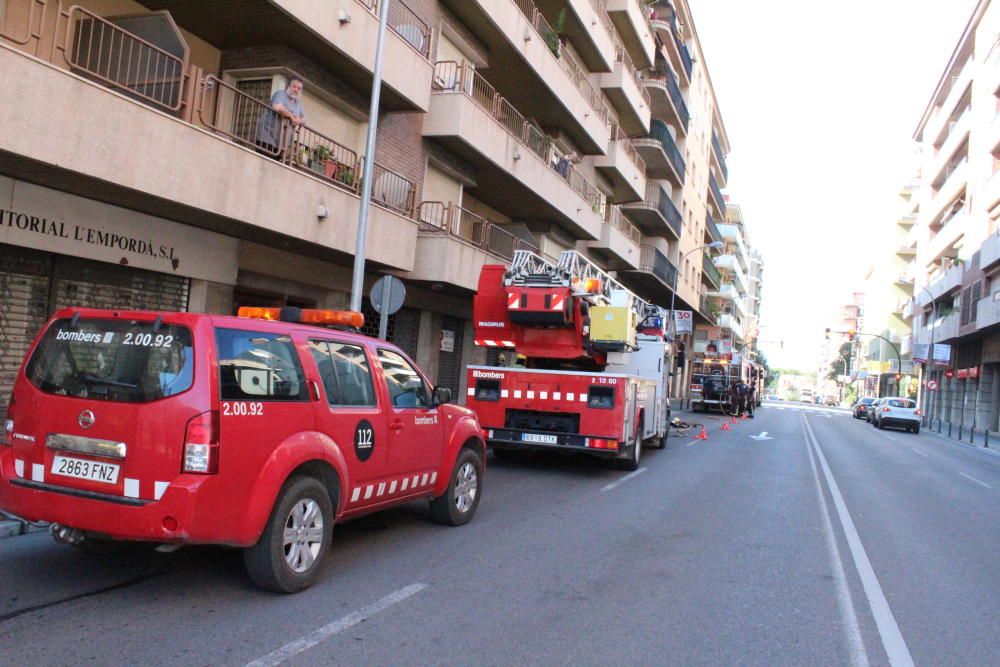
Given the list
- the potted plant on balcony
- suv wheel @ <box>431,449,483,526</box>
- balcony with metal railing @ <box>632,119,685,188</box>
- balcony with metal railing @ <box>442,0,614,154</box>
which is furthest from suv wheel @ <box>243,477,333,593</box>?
balcony with metal railing @ <box>632,119,685,188</box>

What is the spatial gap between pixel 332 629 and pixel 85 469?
67.8 inches

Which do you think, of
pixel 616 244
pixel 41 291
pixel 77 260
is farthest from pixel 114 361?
pixel 616 244

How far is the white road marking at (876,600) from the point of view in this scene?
4.59 m

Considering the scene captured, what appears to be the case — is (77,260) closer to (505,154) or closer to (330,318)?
(330,318)

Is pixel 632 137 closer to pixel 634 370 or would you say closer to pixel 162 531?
pixel 634 370

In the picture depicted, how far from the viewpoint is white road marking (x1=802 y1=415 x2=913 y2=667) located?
181 inches

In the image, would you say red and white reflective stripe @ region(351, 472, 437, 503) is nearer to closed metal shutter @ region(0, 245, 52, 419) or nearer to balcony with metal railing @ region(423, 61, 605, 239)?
closed metal shutter @ region(0, 245, 52, 419)

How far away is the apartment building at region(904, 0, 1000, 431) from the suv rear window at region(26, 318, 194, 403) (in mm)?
35711

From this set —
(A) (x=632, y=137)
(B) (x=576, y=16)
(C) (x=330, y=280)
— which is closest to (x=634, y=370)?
(C) (x=330, y=280)

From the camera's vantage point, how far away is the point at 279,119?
1152 cm

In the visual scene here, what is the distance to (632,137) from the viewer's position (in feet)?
118

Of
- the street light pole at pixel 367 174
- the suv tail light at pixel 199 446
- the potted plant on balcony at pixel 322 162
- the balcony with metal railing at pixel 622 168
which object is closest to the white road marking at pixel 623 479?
the street light pole at pixel 367 174

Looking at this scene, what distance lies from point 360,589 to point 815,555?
4.36 metres

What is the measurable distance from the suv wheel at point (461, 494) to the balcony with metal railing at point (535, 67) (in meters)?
12.7
